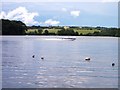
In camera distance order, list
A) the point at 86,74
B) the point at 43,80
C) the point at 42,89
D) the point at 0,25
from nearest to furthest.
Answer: the point at 42,89 → the point at 43,80 → the point at 86,74 → the point at 0,25

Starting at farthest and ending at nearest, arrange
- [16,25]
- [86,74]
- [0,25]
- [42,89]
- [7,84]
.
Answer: [16,25]
[0,25]
[86,74]
[7,84]
[42,89]

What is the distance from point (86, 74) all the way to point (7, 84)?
5027 mm

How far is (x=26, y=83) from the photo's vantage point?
1481cm

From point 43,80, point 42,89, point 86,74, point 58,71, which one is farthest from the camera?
point 58,71

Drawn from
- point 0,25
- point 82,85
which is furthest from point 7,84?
point 0,25

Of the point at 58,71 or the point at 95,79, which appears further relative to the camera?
the point at 58,71

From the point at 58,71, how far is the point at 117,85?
5563 millimetres

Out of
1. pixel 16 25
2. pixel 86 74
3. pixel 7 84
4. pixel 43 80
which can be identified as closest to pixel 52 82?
pixel 43 80

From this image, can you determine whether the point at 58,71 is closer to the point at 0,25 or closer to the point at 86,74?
the point at 86,74

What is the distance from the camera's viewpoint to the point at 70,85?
47.8ft

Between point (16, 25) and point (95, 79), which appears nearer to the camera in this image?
point (95, 79)

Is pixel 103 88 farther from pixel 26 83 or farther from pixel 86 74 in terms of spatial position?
pixel 86 74

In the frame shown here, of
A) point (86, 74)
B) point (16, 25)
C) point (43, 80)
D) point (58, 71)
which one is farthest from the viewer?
point (16, 25)

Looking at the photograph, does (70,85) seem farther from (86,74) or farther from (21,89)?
(86,74)
